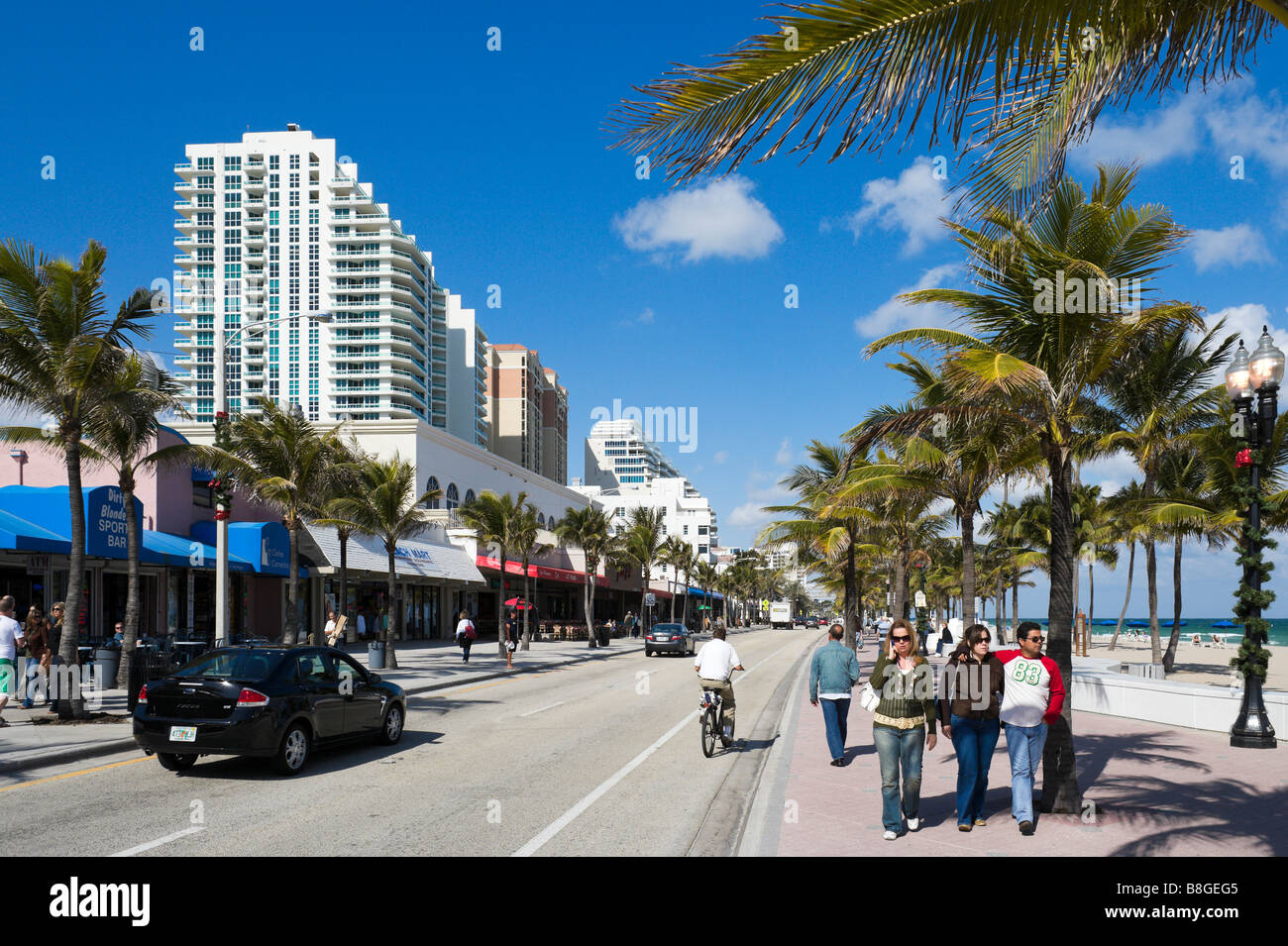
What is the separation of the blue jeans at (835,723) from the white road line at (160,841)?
6843mm

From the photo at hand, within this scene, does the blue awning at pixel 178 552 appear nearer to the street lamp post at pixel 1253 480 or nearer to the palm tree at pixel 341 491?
the palm tree at pixel 341 491

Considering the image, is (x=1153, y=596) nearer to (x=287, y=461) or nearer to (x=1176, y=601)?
(x=1176, y=601)

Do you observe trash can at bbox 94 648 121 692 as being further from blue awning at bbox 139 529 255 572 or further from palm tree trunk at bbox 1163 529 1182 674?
palm tree trunk at bbox 1163 529 1182 674

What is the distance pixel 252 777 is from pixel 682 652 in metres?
34.4

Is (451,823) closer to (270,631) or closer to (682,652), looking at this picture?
(270,631)

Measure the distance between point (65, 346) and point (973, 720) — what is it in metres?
13.8

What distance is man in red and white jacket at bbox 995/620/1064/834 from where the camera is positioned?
25.6ft

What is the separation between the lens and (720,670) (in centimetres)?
1315

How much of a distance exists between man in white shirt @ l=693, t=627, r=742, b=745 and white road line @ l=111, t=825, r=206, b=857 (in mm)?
6697

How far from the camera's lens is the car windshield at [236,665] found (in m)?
11.0

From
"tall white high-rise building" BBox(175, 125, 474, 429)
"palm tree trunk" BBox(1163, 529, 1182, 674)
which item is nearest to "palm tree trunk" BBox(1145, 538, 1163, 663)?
"palm tree trunk" BBox(1163, 529, 1182, 674)

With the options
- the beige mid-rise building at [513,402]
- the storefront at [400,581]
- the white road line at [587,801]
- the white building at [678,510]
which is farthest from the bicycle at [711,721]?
the white building at [678,510]

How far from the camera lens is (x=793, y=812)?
866 centimetres
